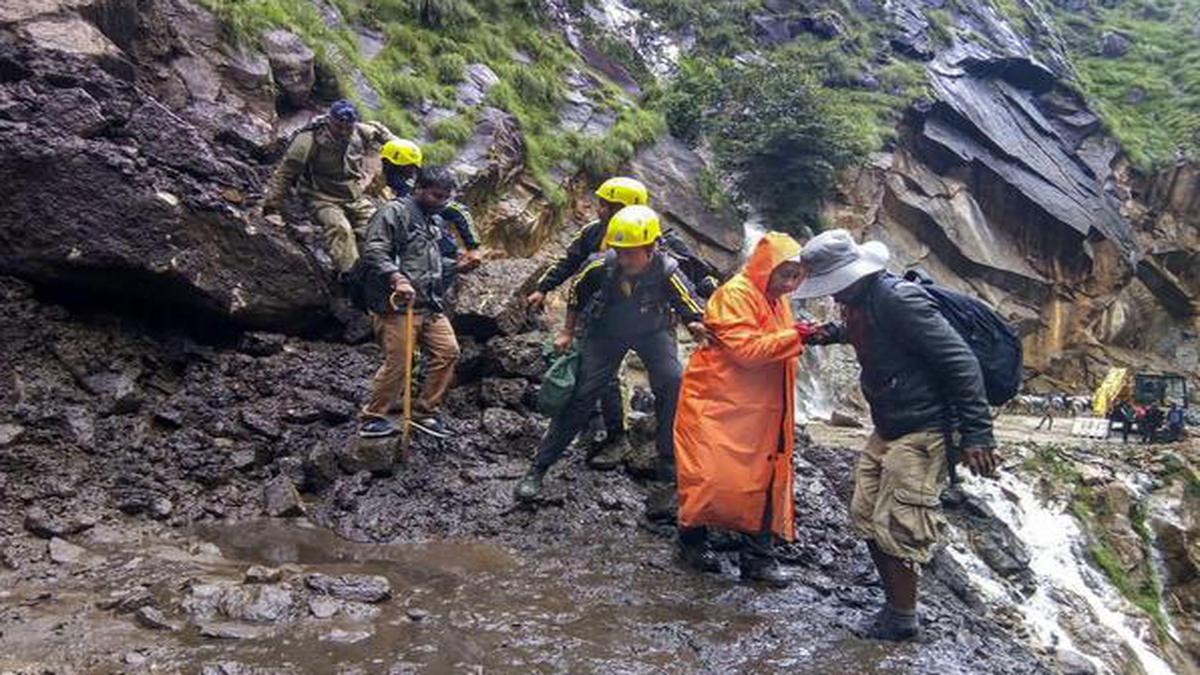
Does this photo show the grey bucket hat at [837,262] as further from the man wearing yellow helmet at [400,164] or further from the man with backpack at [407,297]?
the man wearing yellow helmet at [400,164]

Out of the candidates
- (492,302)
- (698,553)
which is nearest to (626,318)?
(698,553)

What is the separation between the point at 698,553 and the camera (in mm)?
4973

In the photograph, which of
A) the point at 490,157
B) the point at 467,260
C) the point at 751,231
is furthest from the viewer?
the point at 751,231

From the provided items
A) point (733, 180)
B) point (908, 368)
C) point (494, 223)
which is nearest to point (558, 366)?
point (908, 368)

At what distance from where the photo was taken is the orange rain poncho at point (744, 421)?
4.46 meters

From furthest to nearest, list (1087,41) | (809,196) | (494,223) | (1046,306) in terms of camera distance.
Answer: (1087,41)
(1046,306)
(809,196)
(494,223)

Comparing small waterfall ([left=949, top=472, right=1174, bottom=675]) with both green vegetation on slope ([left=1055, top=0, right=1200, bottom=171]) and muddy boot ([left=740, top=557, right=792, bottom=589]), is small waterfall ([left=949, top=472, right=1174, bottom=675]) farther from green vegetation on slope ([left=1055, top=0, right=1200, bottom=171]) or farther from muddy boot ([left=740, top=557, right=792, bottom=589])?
green vegetation on slope ([left=1055, top=0, right=1200, bottom=171])

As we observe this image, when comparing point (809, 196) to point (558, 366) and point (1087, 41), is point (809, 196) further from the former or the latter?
point (1087, 41)

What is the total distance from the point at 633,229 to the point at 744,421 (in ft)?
4.10

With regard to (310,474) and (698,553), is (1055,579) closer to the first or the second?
(698,553)

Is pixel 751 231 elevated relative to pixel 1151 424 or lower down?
elevated

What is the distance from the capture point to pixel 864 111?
67.6 feet

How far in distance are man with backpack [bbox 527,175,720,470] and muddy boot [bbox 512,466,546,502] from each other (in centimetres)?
68

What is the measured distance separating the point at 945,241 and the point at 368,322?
54.3 feet
